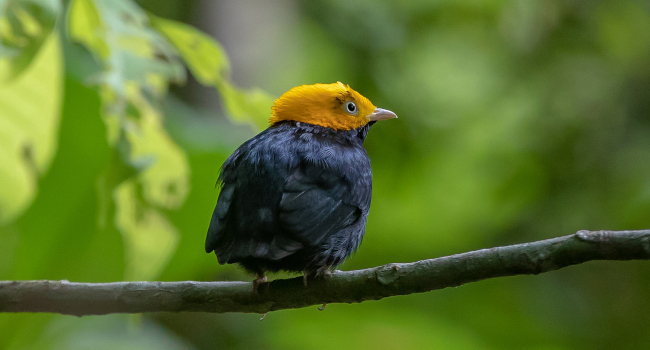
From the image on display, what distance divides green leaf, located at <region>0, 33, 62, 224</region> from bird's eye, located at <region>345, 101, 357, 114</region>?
1547 mm

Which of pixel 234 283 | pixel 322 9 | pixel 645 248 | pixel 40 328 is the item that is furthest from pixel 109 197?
pixel 322 9

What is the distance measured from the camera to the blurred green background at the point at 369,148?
2.96 meters

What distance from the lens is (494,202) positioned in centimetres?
629

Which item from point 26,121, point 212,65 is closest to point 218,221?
point 212,65

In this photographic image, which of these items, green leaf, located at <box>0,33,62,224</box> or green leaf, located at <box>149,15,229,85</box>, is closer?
green leaf, located at <box>0,33,62,224</box>

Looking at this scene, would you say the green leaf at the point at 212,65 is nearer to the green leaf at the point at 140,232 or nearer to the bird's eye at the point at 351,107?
the green leaf at the point at 140,232

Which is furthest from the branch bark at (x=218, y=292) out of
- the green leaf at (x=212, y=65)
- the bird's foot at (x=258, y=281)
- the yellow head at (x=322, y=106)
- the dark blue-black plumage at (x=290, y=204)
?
the yellow head at (x=322, y=106)

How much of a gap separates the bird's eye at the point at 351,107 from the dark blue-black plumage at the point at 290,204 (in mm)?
428

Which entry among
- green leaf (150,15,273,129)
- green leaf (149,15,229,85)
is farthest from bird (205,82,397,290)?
green leaf (149,15,229,85)

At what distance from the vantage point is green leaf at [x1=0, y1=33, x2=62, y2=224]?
9.04 feet

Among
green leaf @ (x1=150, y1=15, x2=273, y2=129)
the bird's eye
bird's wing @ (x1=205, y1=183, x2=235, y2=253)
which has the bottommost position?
bird's wing @ (x1=205, y1=183, x2=235, y2=253)

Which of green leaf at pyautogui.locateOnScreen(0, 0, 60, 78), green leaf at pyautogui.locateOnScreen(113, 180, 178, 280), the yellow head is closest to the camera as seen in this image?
green leaf at pyautogui.locateOnScreen(0, 0, 60, 78)

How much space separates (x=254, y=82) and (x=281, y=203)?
3.02 meters

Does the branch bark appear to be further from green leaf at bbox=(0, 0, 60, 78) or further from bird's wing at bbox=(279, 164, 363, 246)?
green leaf at bbox=(0, 0, 60, 78)
